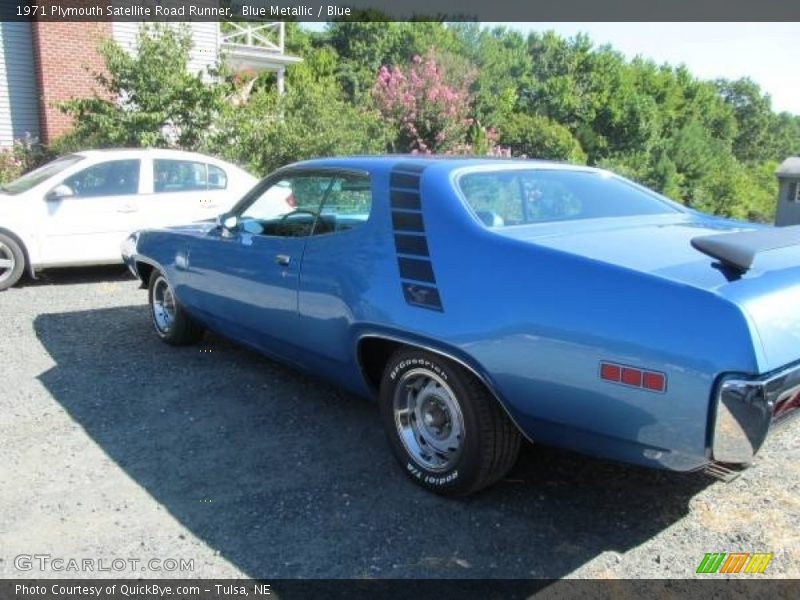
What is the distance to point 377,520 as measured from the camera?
A: 316 centimetres

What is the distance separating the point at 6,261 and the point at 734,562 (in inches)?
297

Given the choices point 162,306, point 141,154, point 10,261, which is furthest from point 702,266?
point 10,261

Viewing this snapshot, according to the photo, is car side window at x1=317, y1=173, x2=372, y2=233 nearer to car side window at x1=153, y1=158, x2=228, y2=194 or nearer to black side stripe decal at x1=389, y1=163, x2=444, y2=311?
black side stripe decal at x1=389, y1=163, x2=444, y2=311

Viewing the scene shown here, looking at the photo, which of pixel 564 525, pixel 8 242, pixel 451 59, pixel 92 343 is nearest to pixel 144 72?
pixel 8 242

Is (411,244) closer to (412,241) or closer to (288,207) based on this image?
(412,241)

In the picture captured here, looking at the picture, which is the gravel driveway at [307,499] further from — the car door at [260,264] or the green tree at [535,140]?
the green tree at [535,140]

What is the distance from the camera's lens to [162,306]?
575 cm

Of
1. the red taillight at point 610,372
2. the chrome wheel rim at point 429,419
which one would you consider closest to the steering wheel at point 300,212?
the chrome wheel rim at point 429,419

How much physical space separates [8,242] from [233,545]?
19.9 feet

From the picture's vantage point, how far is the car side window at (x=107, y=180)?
8.01 m

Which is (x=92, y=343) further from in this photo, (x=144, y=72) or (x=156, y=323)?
(x=144, y=72)

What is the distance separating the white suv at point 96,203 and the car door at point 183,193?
0.01m

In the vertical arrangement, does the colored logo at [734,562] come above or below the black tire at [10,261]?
below

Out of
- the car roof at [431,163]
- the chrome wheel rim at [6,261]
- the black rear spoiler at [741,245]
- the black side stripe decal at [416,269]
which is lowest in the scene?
the chrome wheel rim at [6,261]
